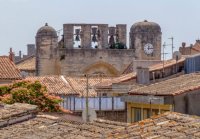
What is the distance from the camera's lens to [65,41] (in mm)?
59000

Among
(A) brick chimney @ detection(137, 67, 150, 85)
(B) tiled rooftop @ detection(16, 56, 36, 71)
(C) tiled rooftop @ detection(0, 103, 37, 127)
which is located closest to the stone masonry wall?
(B) tiled rooftop @ detection(16, 56, 36, 71)

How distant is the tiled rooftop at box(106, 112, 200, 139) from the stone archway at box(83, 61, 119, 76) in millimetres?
49127

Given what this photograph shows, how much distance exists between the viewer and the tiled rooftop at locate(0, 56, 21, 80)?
138 feet

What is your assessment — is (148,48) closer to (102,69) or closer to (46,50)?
(102,69)

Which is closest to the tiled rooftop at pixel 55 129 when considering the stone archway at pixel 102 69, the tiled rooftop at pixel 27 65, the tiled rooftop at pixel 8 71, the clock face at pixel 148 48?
the tiled rooftop at pixel 8 71

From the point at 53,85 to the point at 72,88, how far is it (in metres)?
1.29

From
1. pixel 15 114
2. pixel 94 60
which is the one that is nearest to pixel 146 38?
pixel 94 60

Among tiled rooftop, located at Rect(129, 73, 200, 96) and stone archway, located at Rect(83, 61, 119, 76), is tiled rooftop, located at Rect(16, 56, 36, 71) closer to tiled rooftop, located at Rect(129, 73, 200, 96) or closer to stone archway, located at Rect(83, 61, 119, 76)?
stone archway, located at Rect(83, 61, 119, 76)

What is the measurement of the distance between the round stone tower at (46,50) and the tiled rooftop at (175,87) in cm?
3649

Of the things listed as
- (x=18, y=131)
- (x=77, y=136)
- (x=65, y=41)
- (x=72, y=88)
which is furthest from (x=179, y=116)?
(x=65, y=41)

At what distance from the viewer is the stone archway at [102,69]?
60.2 meters

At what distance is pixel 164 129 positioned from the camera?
10.1 meters

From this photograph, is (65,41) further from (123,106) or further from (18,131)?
(18,131)

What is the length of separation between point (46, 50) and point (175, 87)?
3939 cm
